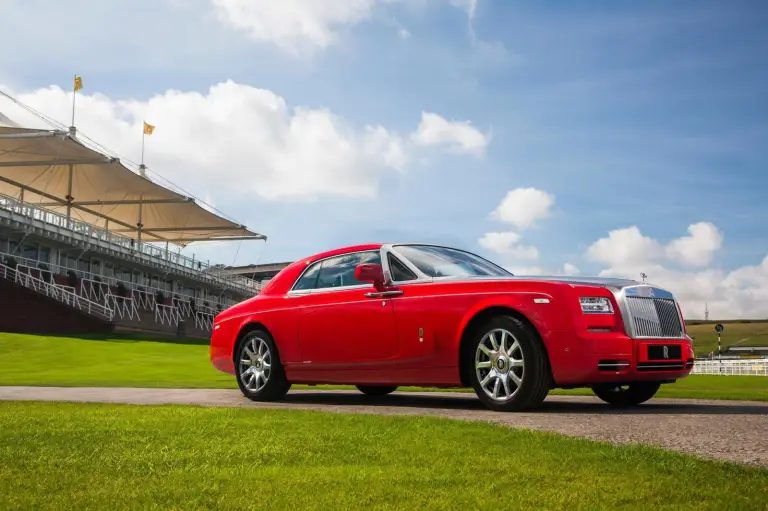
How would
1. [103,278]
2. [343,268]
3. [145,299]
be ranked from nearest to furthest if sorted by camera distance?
1. [343,268]
2. [103,278]
3. [145,299]

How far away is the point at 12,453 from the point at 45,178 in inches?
1971

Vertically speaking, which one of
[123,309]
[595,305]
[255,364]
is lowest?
[255,364]

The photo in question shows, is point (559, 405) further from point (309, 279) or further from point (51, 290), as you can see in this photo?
point (51, 290)

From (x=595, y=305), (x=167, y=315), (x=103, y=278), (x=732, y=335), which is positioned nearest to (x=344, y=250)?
(x=595, y=305)

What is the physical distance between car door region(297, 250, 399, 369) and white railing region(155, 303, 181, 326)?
44.3 meters

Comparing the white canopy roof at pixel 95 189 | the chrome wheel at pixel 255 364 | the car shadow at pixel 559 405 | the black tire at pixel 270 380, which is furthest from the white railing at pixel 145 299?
the car shadow at pixel 559 405

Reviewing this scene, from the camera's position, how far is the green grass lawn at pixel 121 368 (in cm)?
1323

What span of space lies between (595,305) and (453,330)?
131cm

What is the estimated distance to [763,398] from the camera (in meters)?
9.62

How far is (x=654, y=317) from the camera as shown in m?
7.42

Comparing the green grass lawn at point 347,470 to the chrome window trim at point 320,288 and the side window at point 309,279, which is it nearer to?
the chrome window trim at point 320,288

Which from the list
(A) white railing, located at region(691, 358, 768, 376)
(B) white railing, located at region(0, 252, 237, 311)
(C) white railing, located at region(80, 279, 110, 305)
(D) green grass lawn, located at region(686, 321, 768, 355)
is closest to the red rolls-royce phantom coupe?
(A) white railing, located at region(691, 358, 768, 376)

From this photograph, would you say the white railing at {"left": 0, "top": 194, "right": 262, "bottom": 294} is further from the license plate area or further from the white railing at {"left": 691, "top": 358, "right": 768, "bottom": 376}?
the license plate area

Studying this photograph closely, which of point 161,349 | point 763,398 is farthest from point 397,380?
point 161,349
